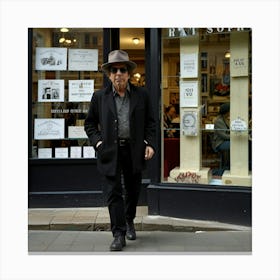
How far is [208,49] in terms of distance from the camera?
638 cm

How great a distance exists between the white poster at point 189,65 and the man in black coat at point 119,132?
160cm

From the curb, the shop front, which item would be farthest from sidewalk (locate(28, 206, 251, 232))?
the shop front

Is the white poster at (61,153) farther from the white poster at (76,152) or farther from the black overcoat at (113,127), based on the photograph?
the black overcoat at (113,127)

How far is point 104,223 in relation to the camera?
19.6 ft

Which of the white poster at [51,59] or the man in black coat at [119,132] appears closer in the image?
the man in black coat at [119,132]

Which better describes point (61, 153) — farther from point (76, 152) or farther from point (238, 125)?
point (238, 125)

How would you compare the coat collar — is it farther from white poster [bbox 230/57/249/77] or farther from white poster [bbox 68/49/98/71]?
white poster [bbox 68/49/98/71]

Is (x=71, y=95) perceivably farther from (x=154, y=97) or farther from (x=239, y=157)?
(x=239, y=157)

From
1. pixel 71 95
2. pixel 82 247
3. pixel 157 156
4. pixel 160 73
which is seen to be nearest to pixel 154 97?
pixel 160 73

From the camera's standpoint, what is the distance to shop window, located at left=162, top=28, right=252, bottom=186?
6.29 m

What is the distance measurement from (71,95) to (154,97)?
1.40m

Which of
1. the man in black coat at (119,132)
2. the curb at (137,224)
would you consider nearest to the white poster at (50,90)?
the curb at (137,224)

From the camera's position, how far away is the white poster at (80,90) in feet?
22.9

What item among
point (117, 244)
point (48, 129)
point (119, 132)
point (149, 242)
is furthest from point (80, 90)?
point (117, 244)
